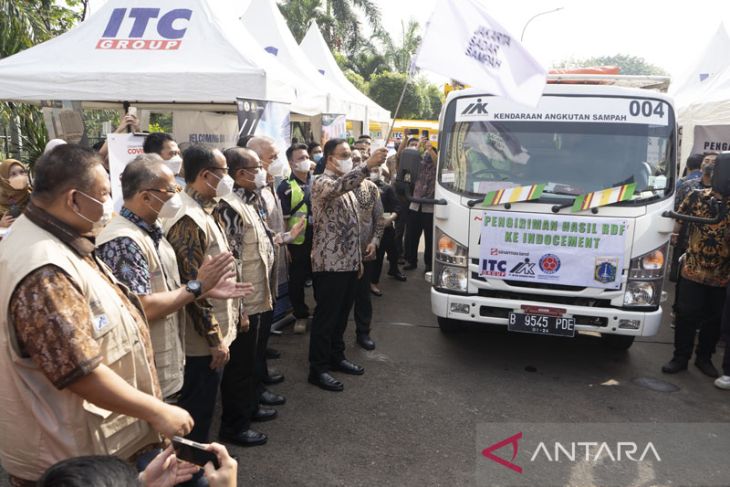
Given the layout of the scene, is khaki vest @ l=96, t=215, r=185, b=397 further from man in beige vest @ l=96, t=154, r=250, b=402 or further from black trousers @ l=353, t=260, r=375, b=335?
black trousers @ l=353, t=260, r=375, b=335

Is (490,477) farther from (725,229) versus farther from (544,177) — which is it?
(725,229)

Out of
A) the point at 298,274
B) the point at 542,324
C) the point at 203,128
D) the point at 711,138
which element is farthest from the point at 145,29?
the point at 711,138

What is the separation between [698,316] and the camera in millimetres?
5059

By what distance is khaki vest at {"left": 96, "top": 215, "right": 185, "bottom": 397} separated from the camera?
2.28 metres

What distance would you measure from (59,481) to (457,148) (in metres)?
4.34

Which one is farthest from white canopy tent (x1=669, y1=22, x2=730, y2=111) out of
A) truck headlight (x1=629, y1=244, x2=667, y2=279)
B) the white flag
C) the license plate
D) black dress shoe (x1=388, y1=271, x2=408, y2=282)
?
the white flag

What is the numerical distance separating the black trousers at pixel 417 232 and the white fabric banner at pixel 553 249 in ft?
11.5

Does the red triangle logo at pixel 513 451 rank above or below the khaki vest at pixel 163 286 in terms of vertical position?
below

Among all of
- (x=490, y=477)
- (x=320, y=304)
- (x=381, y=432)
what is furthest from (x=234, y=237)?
(x=490, y=477)

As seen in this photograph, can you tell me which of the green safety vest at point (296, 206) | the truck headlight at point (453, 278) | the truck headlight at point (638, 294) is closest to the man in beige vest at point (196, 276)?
the truck headlight at point (453, 278)

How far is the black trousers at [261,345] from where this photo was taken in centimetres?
373

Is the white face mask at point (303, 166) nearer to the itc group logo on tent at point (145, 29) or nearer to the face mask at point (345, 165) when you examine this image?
the face mask at point (345, 165)

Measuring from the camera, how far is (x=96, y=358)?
1.64m

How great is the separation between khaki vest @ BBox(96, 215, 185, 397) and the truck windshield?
9.83 ft
